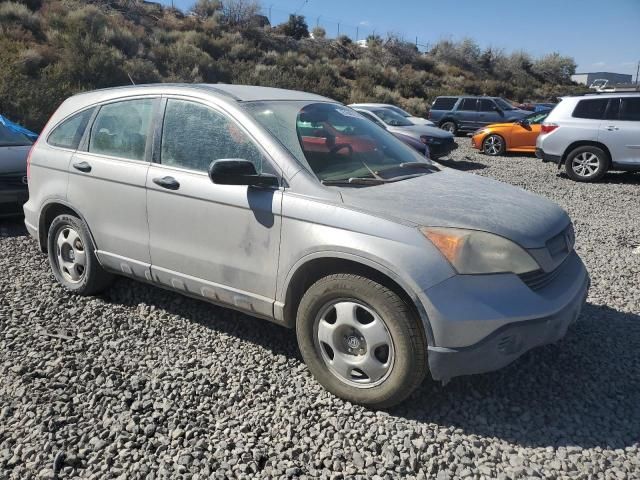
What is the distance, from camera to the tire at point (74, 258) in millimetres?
4387

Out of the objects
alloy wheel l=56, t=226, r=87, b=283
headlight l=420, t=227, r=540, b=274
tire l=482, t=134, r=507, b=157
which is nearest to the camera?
headlight l=420, t=227, r=540, b=274

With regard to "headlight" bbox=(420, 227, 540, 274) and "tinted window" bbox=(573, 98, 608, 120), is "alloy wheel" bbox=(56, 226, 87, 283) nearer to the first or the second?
"headlight" bbox=(420, 227, 540, 274)

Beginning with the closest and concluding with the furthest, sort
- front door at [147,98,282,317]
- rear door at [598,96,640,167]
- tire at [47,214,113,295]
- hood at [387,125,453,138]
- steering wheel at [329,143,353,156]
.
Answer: front door at [147,98,282,317], steering wheel at [329,143,353,156], tire at [47,214,113,295], rear door at [598,96,640,167], hood at [387,125,453,138]

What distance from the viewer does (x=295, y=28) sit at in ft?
136

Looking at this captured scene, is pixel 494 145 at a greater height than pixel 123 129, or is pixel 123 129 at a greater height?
pixel 123 129

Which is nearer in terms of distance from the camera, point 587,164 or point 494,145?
point 587,164

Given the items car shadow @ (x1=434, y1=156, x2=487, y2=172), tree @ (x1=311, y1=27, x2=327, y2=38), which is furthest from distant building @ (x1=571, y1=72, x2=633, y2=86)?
car shadow @ (x1=434, y1=156, x2=487, y2=172)

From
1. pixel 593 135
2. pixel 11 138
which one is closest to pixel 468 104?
pixel 593 135

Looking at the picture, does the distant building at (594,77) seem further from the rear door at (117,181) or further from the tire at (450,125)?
the rear door at (117,181)

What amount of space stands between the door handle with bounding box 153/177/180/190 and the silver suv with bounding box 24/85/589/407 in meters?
0.02

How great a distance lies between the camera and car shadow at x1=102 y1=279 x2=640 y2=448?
2.95 m

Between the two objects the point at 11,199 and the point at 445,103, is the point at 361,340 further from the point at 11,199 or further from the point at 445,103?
the point at 445,103

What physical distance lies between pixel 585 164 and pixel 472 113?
1030cm

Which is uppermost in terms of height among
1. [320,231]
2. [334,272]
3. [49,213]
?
[320,231]
